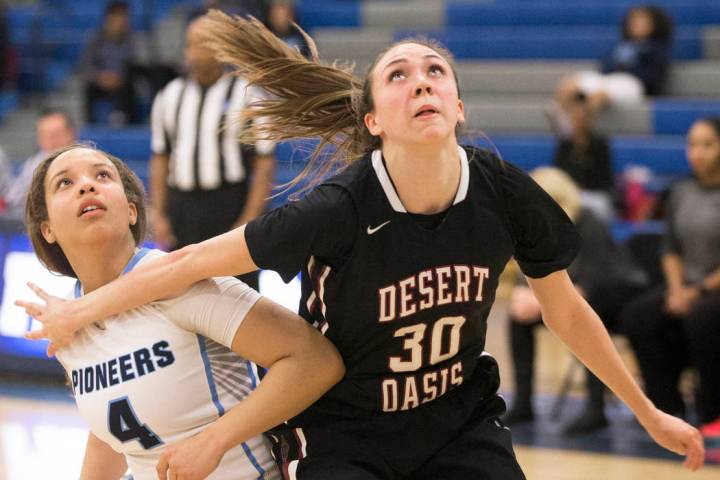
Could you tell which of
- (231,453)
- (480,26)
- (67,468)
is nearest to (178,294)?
(231,453)

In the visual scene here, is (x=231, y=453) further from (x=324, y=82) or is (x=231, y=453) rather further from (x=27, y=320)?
(x=27, y=320)

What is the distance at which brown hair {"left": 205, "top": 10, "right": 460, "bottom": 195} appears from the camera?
3.37m

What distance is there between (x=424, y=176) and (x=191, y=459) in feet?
2.86

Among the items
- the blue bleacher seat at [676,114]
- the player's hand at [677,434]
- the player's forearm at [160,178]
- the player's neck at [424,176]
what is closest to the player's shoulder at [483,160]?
the player's neck at [424,176]

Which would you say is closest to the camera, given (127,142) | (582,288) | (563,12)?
(582,288)

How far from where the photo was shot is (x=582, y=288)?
21.4ft

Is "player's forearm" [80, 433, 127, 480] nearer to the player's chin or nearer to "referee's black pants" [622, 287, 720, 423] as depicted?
the player's chin

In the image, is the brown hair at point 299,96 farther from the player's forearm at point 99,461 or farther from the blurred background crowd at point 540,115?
the player's forearm at point 99,461

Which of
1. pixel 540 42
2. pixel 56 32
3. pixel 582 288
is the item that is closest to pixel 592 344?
pixel 582 288

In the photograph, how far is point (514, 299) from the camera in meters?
6.54

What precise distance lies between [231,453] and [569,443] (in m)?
3.40

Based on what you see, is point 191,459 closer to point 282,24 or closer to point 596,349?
point 596,349

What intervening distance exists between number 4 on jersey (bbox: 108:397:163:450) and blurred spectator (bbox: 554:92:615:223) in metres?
5.50

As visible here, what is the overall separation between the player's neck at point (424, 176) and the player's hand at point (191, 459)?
0.74 meters
